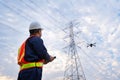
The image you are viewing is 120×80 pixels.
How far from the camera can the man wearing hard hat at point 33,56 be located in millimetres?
5406

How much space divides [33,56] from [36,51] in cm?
13

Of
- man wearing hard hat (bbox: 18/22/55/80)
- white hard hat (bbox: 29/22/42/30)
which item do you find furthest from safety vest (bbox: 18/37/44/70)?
white hard hat (bbox: 29/22/42/30)

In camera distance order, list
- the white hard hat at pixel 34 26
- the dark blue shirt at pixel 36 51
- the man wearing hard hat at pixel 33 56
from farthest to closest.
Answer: the white hard hat at pixel 34 26
the dark blue shirt at pixel 36 51
the man wearing hard hat at pixel 33 56

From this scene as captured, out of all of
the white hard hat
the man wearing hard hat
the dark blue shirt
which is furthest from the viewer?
the white hard hat

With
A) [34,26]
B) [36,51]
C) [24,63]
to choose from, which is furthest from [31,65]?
[34,26]

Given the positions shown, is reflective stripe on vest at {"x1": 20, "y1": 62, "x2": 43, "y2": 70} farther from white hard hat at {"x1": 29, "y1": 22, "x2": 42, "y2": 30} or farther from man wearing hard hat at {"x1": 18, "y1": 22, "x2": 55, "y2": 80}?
white hard hat at {"x1": 29, "y1": 22, "x2": 42, "y2": 30}

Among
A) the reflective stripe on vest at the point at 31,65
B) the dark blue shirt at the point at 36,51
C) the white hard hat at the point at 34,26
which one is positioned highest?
the white hard hat at the point at 34,26

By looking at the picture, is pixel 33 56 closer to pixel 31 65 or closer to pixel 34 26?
pixel 31 65

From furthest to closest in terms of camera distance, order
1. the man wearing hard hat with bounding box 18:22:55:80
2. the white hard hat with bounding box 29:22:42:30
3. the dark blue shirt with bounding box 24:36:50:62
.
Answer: the white hard hat with bounding box 29:22:42:30 < the dark blue shirt with bounding box 24:36:50:62 < the man wearing hard hat with bounding box 18:22:55:80

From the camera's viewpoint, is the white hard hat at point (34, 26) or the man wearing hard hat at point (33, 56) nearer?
the man wearing hard hat at point (33, 56)

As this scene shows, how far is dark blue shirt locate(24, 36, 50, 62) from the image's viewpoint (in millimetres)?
5551

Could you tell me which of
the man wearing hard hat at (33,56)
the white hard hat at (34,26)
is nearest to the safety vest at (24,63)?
the man wearing hard hat at (33,56)

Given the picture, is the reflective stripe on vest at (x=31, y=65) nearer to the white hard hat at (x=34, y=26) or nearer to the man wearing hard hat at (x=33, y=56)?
the man wearing hard hat at (x=33, y=56)

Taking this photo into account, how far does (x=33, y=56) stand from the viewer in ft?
18.2
